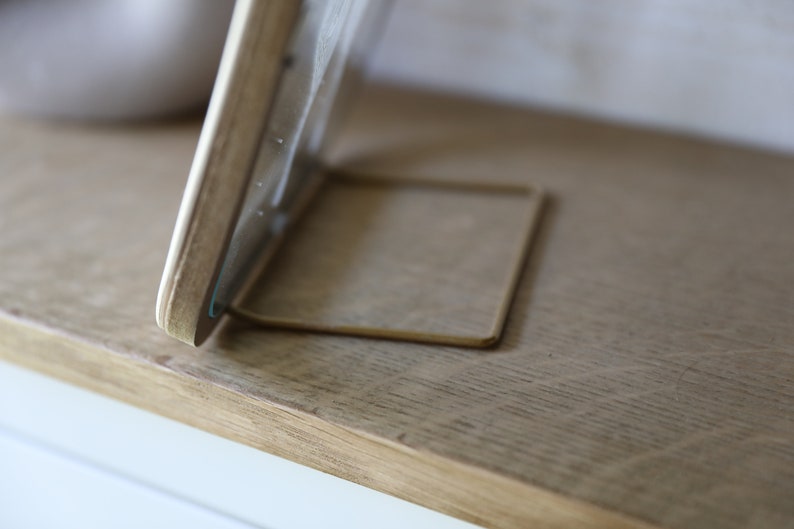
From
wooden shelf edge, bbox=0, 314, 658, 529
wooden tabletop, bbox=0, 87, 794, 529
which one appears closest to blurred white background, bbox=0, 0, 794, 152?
wooden tabletop, bbox=0, 87, 794, 529

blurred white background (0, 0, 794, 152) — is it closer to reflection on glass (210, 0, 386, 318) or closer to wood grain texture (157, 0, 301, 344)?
reflection on glass (210, 0, 386, 318)

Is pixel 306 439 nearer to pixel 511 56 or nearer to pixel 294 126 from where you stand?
pixel 294 126

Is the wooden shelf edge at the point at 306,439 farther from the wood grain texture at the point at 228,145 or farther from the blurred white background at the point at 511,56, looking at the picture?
the blurred white background at the point at 511,56

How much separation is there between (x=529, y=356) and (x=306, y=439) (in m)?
0.11

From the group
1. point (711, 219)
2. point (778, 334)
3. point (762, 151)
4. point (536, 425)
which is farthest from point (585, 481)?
point (762, 151)

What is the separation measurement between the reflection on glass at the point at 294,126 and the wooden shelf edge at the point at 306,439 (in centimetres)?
4

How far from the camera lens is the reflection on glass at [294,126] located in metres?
0.31

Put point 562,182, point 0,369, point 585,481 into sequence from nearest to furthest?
1. point 585,481
2. point 0,369
3. point 562,182

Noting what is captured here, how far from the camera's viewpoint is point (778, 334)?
374mm

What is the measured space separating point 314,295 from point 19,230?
0.60ft

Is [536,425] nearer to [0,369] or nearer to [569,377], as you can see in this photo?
[569,377]

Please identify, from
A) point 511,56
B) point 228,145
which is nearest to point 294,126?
point 228,145

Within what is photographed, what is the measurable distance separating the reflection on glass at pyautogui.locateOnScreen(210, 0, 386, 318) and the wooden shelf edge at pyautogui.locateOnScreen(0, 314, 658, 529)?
4 centimetres

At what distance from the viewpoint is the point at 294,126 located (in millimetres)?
356
